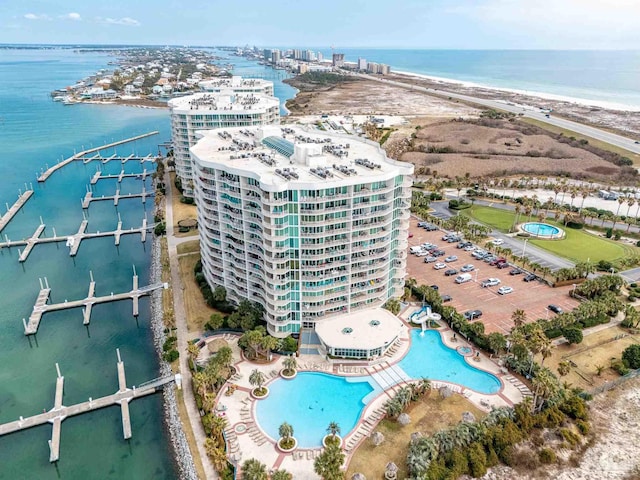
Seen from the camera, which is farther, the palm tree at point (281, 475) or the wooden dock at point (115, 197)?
the wooden dock at point (115, 197)

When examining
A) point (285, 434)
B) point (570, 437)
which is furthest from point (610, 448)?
point (285, 434)

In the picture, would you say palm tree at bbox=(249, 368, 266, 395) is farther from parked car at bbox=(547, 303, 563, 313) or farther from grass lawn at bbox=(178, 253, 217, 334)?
parked car at bbox=(547, 303, 563, 313)

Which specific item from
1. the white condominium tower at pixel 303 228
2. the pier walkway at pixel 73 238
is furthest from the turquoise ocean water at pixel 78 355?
the white condominium tower at pixel 303 228

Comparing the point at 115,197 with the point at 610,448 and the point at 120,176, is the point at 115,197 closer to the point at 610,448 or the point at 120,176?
the point at 120,176

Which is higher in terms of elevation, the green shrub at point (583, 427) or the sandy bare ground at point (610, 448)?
the green shrub at point (583, 427)

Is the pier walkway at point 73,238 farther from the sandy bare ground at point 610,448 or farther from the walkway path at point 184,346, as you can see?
the sandy bare ground at point 610,448

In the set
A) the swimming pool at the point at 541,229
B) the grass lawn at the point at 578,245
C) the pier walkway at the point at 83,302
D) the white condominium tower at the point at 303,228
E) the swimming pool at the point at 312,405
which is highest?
the white condominium tower at the point at 303,228
